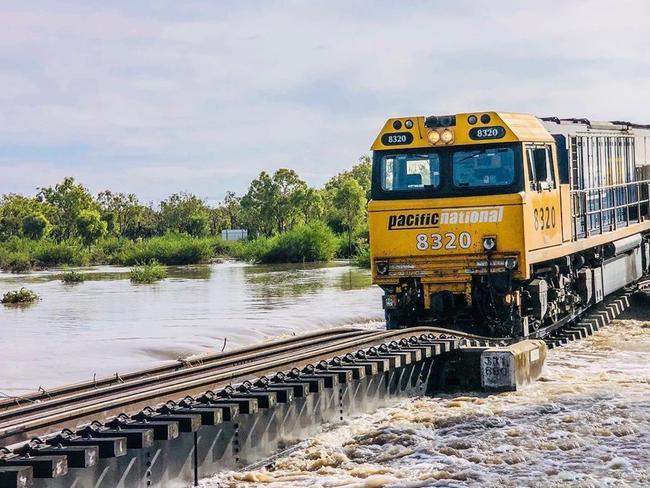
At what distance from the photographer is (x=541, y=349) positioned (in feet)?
50.4

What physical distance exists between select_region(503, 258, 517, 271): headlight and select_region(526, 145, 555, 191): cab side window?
1205 mm

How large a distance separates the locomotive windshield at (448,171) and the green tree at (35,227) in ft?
219

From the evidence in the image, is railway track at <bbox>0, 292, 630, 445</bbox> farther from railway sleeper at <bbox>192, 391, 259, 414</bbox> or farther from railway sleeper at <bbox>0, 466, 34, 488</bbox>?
railway sleeper at <bbox>0, 466, 34, 488</bbox>

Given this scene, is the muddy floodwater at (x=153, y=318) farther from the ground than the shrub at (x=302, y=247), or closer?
closer

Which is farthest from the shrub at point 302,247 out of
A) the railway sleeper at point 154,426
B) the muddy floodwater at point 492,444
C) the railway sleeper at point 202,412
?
the railway sleeper at point 154,426

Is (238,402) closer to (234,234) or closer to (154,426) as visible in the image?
(154,426)

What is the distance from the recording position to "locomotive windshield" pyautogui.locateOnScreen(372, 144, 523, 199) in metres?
16.4

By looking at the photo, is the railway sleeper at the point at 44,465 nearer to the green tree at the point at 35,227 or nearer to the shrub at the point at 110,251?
the shrub at the point at 110,251

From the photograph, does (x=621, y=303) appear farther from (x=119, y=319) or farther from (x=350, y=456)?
(x=350, y=456)

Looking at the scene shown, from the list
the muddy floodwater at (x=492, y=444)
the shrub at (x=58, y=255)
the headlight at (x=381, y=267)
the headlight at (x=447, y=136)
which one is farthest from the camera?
Answer: the shrub at (x=58, y=255)

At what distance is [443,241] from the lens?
656 inches

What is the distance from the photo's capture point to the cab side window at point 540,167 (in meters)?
16.8

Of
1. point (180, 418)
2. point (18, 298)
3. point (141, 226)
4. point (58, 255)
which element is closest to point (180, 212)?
point (141, 226)

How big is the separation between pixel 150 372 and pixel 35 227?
70.1 m
